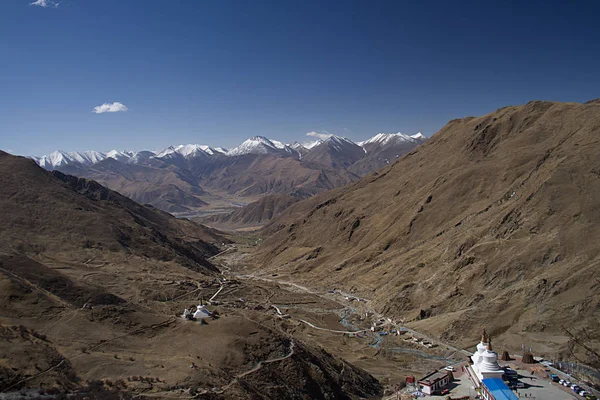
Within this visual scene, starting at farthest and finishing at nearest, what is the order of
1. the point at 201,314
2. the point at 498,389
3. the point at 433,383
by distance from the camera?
the point at 201,314
the point at 433,383
the point at 498,389

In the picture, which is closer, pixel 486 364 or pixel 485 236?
pixel 486 364

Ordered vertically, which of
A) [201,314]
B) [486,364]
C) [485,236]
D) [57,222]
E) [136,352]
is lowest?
[136,352]

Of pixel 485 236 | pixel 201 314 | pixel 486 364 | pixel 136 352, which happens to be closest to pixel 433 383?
pixel 486 364

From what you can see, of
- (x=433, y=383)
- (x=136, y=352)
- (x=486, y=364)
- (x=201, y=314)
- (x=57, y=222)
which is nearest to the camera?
(x=136, y=352)

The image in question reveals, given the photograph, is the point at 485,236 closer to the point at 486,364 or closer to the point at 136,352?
the point at 486,364

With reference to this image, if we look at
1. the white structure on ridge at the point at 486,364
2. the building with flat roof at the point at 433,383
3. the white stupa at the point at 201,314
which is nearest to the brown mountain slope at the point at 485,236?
the white structure on ridge at the point at 486,364

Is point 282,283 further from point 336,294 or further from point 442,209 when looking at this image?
point 442,209

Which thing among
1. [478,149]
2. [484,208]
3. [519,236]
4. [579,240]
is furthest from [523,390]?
[478,149]
